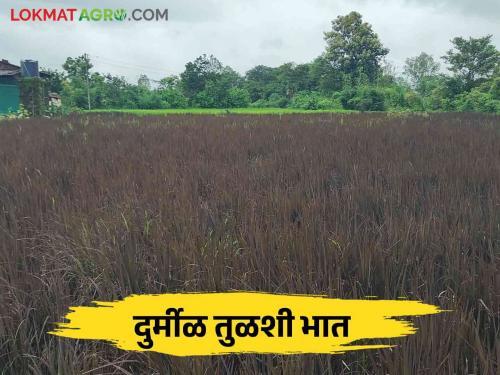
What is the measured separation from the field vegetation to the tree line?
2333 cm

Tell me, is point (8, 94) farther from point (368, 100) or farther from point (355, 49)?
point (355, 49)

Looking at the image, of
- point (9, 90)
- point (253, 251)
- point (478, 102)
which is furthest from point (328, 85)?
point (253, 251)

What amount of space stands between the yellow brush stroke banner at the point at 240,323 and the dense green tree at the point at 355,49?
35.6m

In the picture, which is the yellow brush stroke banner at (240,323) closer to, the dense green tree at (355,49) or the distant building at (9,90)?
the distant building at (9,90)

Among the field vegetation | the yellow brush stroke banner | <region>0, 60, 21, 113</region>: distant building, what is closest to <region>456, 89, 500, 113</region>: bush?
the field vegetation

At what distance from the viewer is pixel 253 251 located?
4.90ft

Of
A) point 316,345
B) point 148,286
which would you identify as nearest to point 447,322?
point 316,345

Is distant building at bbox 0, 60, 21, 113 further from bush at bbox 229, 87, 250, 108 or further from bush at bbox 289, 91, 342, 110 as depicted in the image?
bush at bbox 289, 91, 342, 110

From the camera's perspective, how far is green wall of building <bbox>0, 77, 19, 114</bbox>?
60.1ft

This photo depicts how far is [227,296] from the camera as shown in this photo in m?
1.23

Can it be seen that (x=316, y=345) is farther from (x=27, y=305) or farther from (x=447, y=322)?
(x=27, y=305)

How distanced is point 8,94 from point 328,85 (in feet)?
86.8

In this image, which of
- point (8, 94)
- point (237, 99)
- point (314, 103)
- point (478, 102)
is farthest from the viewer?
point (237, 99)

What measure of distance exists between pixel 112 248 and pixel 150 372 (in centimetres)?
72
